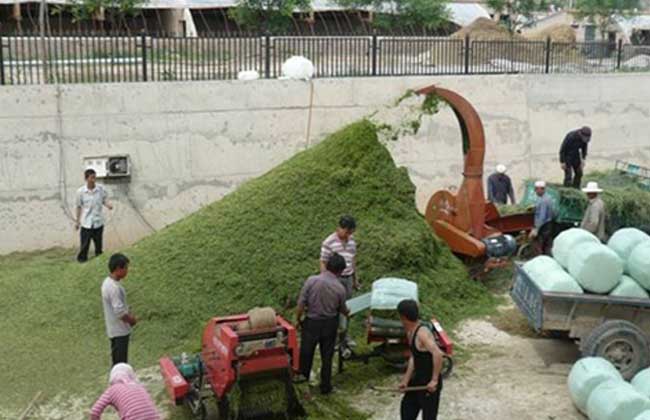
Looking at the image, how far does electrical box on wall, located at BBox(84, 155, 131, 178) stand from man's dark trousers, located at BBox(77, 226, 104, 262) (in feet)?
4.73

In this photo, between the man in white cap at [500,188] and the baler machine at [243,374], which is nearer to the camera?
the baler machine at [243,374]

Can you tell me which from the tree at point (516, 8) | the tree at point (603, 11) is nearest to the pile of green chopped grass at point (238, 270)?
the tree at point (516, 8)

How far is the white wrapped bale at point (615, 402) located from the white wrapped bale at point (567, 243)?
1682mm

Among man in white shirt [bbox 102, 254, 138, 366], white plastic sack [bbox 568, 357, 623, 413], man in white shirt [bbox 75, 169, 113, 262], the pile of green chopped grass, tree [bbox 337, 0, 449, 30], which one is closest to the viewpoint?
man in white shirt [bbox 102, 254, 138, 366]

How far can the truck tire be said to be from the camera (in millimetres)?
7391

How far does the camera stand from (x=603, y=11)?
1230 inches

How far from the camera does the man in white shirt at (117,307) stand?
6555mm

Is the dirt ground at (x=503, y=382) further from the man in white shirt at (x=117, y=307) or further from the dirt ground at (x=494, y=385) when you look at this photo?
the man in white shirt at (x=117, y=307)

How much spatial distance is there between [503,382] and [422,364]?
80.5 inches

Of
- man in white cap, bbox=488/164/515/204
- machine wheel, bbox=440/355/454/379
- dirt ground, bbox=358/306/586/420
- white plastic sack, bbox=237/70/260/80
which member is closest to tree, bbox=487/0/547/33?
man in white cap, bbox=488/164/515/204

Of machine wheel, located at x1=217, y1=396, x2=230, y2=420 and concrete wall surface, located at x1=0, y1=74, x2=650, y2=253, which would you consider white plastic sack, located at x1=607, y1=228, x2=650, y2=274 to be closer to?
machine wheel, located at x1=217, y1=396, x2=230, y2=420

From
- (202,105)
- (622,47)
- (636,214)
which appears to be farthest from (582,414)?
(622,47)

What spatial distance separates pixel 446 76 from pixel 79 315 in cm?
868

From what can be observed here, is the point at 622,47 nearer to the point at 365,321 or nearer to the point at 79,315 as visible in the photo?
the point at 365,321
